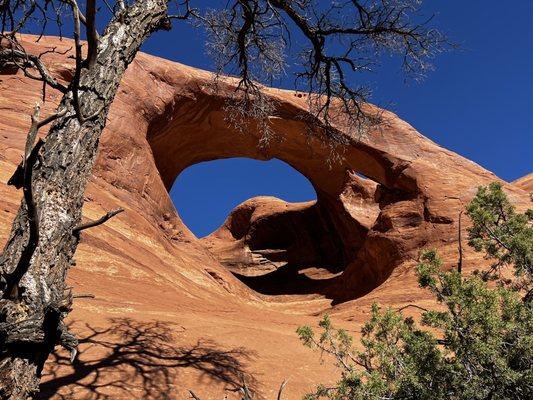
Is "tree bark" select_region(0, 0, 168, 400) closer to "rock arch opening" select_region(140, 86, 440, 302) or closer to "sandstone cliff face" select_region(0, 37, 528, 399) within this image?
"sandstone cliff face" select_region(0, 37, 528, 399)

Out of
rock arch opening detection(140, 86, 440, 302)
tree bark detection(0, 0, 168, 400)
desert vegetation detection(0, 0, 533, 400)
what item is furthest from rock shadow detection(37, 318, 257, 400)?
rock arch opening detection(140, 86, 440, 302)

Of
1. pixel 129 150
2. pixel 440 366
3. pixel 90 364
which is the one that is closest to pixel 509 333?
pixel 440 366

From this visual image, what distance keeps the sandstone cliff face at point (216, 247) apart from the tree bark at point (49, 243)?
1.44 meters

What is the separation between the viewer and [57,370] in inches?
143

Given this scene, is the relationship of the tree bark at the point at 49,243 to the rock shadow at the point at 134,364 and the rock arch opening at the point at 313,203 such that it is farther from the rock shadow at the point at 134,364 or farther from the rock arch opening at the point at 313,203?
the rock arch opening at the point at 313,203

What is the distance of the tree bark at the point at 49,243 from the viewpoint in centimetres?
202

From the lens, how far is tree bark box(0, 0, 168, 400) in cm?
202

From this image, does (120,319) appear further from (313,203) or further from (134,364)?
(313,203)

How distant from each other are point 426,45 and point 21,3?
5.71 metres

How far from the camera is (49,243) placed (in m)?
2.34

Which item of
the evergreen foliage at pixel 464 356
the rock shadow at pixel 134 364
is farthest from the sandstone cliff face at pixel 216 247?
the evergreen foliage at pixel 464 356

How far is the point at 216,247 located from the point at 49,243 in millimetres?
30150

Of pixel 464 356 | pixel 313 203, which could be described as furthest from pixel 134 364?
pixel 313 203

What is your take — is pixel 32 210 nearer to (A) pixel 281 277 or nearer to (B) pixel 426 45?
(B) pixel 426 45
